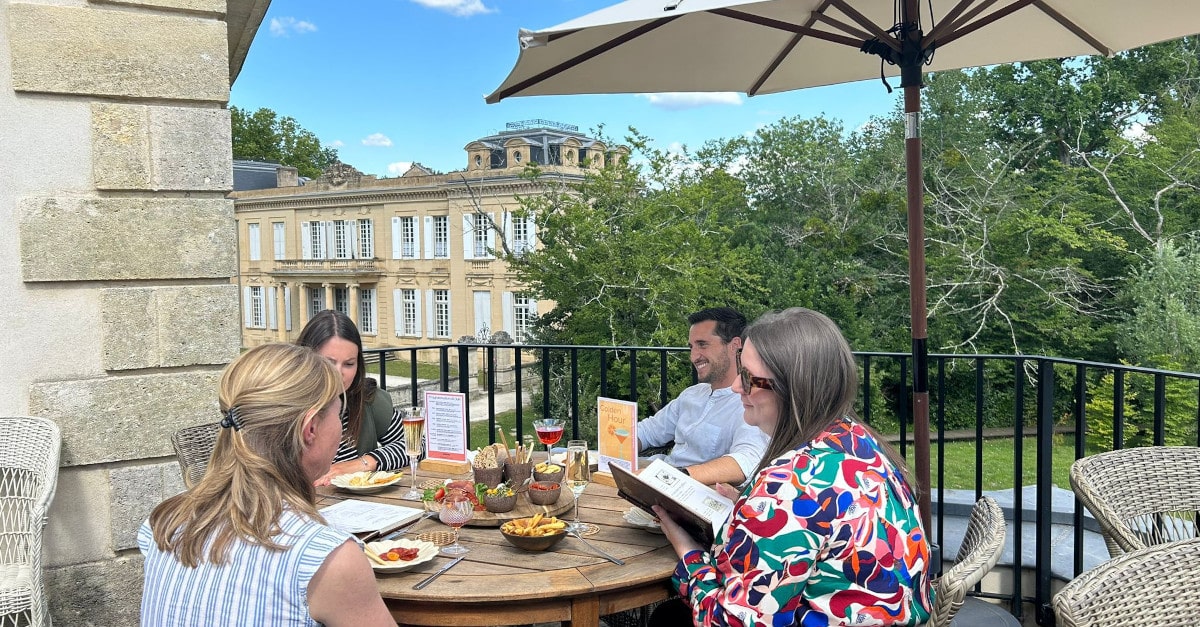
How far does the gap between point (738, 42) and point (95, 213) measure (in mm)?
2559

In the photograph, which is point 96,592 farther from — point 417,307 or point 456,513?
point 417,307

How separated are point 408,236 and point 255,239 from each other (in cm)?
1366

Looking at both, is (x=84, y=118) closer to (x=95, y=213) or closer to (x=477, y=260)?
(x=95, y=213)

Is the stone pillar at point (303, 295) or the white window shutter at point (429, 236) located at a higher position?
the white window shutter at point (429, 236)

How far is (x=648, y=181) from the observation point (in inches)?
922

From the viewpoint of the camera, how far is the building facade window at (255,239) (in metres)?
48.7

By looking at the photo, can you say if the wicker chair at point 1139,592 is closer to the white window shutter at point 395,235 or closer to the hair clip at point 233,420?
the hair clip at point 233,420

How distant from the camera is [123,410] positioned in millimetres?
2947

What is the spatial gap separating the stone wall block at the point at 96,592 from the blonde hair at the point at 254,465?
6.08 ft

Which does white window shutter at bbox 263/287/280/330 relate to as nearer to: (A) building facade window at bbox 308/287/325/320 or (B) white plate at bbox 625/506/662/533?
(A) building facade window at bbox 308/287/325/320

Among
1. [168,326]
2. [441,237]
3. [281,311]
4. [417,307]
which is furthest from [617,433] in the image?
[281,311]

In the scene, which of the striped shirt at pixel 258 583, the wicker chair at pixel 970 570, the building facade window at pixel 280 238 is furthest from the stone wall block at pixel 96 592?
the building facade window at pixel 280 238

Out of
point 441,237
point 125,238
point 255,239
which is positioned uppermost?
point 255,239

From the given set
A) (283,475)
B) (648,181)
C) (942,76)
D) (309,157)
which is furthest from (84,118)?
(309,157)
